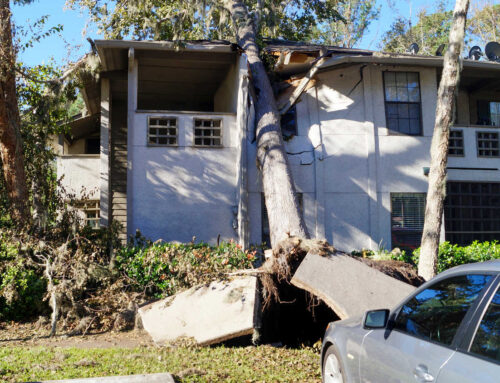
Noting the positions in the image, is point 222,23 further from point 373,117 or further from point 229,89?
point 373,117

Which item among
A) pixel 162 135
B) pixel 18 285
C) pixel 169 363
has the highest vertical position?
pixel 162 135

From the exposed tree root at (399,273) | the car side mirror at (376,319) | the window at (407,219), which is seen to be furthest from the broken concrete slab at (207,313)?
the window at (407,219)

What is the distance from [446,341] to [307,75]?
11068 millimetres

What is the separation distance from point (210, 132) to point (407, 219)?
5.76m

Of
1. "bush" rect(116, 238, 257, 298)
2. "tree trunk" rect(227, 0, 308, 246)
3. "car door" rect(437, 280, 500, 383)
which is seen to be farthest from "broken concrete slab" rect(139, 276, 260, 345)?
"car door" rect(437, 280, 500, 383)

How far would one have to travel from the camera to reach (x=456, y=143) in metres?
14.9

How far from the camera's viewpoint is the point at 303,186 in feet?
46.0

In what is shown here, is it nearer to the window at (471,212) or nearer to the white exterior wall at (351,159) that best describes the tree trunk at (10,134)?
the white exterior wall at (351,159)

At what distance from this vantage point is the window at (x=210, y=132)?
13.6 m

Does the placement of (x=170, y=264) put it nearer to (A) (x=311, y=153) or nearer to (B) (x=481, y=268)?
(A) (x=311, y=153)

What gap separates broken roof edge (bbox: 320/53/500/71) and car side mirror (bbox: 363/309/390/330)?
992 cm

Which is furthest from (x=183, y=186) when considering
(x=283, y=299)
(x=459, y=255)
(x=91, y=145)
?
(x=91, y=145)

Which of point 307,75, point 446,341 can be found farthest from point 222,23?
point 446,341

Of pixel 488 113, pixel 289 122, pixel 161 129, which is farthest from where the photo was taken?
pixel 488 113
